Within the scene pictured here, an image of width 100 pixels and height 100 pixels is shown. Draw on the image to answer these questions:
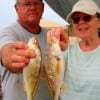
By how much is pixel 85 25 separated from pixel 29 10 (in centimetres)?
51

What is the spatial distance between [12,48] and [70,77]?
38.3 inches

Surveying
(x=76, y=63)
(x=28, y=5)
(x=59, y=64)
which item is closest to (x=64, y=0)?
(x=28, y=5)

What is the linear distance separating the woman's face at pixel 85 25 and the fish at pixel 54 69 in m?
0.86

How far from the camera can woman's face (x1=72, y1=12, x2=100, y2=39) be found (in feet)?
8.90

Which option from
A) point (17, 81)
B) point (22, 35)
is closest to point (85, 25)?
point (22, 35)

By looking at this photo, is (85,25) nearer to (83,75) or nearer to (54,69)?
(83,75)

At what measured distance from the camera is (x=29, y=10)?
2.95 m

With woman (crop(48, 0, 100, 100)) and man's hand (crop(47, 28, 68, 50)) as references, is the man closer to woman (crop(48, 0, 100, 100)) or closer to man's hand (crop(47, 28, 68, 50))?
man's hand (crop(47, 28, 68, 50))

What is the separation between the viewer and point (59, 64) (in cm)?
186

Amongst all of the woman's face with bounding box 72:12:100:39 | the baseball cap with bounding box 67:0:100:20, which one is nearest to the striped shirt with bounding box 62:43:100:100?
the woman's face with bounding box 72:12:100:39

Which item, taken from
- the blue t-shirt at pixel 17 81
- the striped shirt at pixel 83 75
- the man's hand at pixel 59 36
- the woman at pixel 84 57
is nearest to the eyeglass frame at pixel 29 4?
the blue t-shirt at pixel 17 81

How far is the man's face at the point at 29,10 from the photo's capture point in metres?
2.94

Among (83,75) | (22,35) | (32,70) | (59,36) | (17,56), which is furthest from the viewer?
(22,35)

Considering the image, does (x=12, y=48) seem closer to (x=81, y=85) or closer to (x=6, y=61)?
(x=6, y=61)
